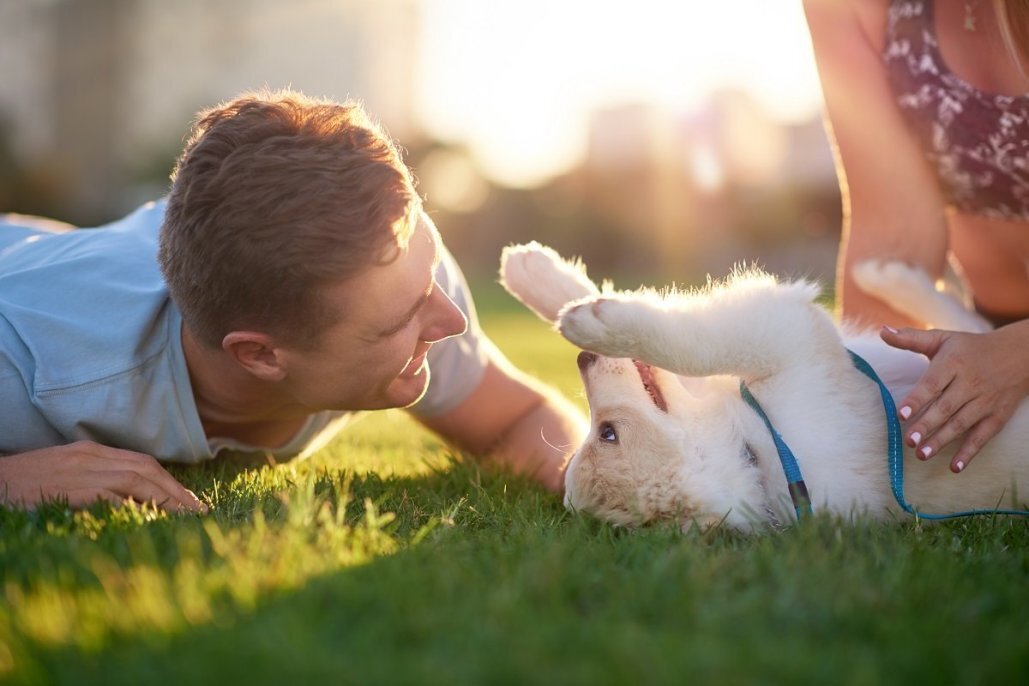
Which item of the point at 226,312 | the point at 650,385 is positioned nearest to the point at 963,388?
the point at 650,385

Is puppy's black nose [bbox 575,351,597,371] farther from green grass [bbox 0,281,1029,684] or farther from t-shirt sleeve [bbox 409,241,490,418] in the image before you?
t-shirt sleeve [bbox 409,241,490,418]

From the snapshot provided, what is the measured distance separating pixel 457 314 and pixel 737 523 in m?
1.08

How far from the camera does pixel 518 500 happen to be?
2.85m

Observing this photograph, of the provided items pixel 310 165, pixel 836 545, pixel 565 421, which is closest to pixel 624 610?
pixel 836 545

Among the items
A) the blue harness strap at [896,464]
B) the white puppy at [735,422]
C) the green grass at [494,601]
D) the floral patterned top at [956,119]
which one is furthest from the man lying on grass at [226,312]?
the floral patterned top at [956,119]

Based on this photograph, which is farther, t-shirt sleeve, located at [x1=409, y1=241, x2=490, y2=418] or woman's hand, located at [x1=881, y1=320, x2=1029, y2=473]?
t-shirt sleeve, located at [x1=409, y1=241, x2=490, y2=418]

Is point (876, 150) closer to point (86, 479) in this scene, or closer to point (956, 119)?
point (956, 119)

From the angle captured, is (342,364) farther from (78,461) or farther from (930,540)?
(930,540)

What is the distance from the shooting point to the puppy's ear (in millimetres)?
3139

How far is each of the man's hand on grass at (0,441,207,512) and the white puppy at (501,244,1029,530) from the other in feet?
3.82

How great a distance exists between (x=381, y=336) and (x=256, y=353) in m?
0.38

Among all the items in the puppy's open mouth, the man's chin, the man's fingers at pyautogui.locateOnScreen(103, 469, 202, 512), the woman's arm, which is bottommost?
the man's fingers at pyautogui.locateOnScreen(103, 469, 202, 512)

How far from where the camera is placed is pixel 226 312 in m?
2.60

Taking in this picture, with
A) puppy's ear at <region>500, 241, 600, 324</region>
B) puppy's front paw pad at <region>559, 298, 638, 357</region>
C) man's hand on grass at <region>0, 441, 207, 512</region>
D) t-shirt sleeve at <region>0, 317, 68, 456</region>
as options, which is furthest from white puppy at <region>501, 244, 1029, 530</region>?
t-shirt sleeve at <region>0, 317, 68, 456</region>
